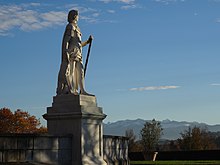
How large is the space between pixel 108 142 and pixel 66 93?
8.67 ft

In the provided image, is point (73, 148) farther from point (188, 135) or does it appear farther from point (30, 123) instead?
point (188, 135)

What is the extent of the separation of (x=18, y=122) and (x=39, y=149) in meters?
40.7

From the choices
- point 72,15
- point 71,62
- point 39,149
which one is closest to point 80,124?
Result: point 39,149

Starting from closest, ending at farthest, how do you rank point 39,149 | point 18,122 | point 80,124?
point 39,149 → point 80,124 → point 18,122

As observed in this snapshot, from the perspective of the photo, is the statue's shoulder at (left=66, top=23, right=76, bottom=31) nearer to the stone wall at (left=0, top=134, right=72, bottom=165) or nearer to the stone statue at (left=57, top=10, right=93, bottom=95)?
the stone statue at (left=57, top=10, right=93, bottom=95)

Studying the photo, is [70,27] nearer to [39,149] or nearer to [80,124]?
[80,124]

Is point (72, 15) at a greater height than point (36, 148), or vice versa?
point (72, 15)

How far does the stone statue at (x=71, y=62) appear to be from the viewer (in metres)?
15.1

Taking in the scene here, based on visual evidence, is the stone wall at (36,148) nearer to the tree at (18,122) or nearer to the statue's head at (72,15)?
the statue's head at (72,15)

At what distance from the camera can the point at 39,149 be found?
43.5ft

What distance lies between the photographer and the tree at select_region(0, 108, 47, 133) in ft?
171

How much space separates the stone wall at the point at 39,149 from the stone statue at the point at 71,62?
6.22 ft

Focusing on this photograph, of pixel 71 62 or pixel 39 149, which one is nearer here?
pixel 39 149

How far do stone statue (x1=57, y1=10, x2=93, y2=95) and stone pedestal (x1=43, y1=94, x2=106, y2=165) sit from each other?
46 centimetres
